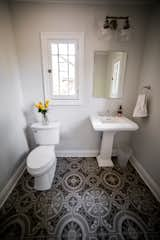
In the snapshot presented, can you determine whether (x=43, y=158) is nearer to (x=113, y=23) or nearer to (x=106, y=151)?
(x=106, y=151)

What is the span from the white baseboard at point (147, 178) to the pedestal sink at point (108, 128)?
0.41 meters

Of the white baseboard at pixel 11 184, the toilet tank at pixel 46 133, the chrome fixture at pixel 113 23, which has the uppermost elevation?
the chrome fixture at pixel 113 23

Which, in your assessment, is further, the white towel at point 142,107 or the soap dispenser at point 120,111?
the soap dispenser at point 120,111

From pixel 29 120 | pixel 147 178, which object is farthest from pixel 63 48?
pixel 147 178

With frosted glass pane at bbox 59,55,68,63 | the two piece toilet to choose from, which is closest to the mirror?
frosted glass pane at bbox 59,55,68,63

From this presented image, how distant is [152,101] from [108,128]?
0.71 meters

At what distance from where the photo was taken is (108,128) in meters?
1.60

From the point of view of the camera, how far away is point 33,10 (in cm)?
158

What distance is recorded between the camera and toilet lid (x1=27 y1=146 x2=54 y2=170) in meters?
1.40

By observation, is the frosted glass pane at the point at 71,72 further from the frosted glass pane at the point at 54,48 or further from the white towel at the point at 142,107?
the white towel at the point at 142,107

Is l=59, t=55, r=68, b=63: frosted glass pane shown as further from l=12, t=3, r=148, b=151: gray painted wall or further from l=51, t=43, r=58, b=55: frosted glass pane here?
l=12, t=3, r=148, b=151: gray painted wall

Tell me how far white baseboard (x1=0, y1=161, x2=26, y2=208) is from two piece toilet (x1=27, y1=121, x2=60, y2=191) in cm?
33

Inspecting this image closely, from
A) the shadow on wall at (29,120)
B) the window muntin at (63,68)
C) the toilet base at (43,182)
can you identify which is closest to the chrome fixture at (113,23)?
the window muntin at (63,68)

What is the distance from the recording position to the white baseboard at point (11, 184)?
1408 mm
